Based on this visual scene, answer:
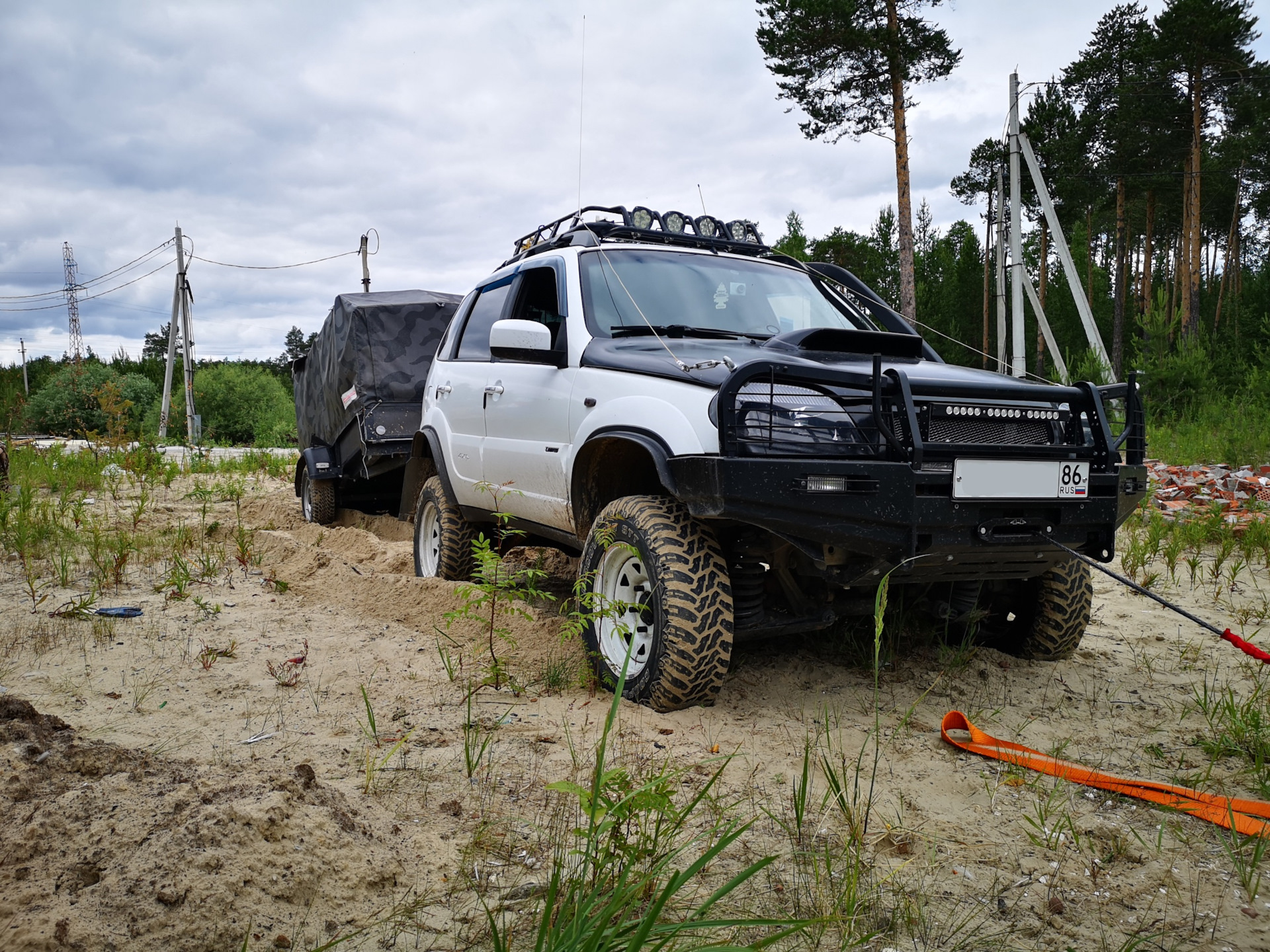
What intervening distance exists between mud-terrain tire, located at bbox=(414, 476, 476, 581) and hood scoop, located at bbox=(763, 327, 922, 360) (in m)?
2.49

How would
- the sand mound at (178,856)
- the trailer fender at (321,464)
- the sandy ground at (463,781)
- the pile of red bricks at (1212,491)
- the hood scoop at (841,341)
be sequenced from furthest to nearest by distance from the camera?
the trailer fender at (321,464) < the pile of red bricks at (1212,491) < the hood scoop at (841,341) < the sandy ground at (463,781) < the sand mound at (178,856)

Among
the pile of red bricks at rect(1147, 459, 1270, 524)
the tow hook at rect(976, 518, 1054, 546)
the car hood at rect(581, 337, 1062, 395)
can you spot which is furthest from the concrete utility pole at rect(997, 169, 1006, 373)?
the tow hook at rect(976, 518, 1054, 546)

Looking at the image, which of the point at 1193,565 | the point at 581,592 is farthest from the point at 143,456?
the point at 1193,565

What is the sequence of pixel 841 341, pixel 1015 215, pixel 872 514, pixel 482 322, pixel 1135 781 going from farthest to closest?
pixel 1015 215 → pixel 482 322 → pixel 841 341 → pixel 872 514 → pixel 1135 781

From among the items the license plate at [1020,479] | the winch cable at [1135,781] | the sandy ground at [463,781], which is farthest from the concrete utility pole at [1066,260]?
the winch cable at [1135,781]

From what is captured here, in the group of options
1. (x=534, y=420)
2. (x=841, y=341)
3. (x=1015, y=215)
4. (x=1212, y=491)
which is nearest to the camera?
(x=841, y=341)

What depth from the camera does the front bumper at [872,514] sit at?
9.55 feet

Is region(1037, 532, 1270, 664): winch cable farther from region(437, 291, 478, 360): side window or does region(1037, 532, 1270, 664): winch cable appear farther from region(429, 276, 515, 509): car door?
region(437, 291, 478, 360): side window

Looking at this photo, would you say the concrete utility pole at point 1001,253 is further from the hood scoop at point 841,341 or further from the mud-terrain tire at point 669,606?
the mud-terrain tire at point 669,606

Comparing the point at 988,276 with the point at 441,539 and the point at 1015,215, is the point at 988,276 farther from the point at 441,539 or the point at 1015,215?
the point at 441,539

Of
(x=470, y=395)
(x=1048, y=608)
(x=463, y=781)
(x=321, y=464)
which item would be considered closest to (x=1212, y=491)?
(x=1048, y=608)

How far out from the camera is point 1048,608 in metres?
4.01

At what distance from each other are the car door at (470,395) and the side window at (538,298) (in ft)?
0.43

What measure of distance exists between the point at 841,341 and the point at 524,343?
55.3 inches
